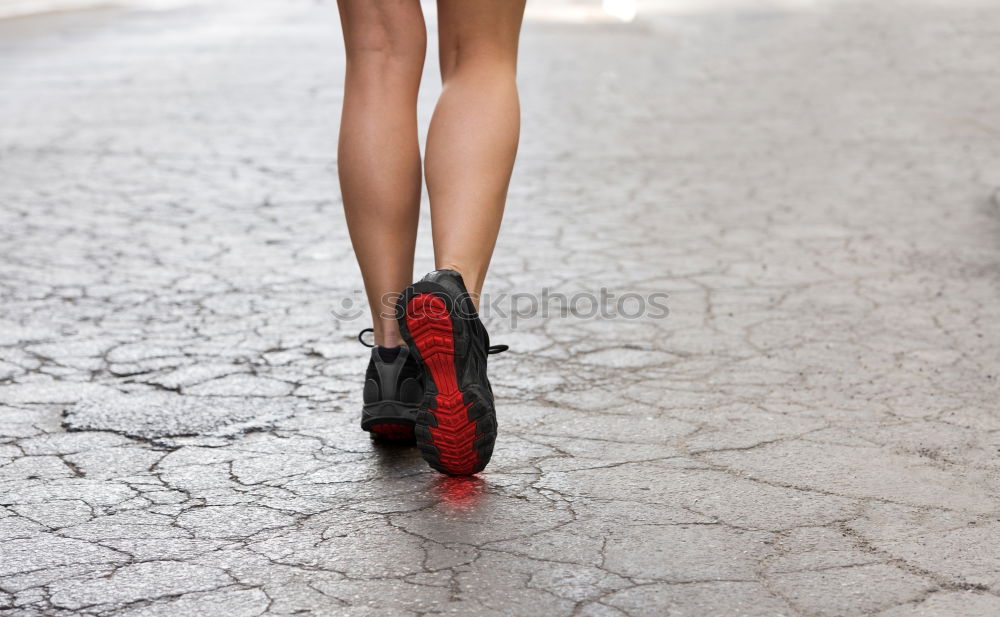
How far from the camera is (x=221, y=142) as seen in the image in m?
5.23

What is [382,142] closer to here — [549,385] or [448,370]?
[448,370]

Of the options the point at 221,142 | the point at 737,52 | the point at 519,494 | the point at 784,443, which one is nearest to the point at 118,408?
the point at 519,494

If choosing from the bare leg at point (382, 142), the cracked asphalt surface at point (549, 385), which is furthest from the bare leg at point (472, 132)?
the cracked asphalt surface at point (549, 385)

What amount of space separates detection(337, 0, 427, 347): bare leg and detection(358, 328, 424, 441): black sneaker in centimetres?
4

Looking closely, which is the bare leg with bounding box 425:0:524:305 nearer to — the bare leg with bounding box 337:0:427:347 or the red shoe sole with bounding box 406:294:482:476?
the bare leg with bounding box 337:0:427:347

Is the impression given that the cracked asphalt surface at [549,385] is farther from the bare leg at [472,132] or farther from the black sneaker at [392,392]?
the bare leg at [472,132]

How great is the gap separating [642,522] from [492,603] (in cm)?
33

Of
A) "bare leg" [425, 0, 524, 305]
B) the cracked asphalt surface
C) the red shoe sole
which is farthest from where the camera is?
"bare leg" [425, 0, 524, 305]

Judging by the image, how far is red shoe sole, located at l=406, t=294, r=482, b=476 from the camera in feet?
5.72

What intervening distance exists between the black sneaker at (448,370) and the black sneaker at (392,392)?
20cm

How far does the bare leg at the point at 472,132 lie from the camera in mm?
1927

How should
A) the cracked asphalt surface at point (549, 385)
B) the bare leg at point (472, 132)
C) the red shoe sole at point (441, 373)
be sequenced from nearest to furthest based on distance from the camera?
1. the cracked asphalt surface at point (549, 385)
2. the red shoe sole at point (441, 373)
3. the bare leg at point (472, 132)

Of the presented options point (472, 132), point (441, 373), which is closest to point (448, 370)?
point (441, 373)

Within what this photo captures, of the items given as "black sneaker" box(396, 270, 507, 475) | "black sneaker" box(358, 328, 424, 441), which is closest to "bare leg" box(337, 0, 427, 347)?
"black sneaker" box(358, 328, 424, 441)
